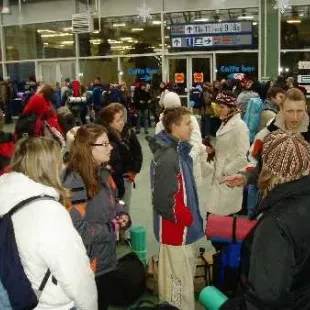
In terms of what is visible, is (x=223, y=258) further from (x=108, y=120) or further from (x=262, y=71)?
(x=262, y=71)

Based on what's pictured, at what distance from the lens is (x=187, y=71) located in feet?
52.0

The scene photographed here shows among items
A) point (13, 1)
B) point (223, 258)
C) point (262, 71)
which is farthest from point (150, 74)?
point (223, 258)

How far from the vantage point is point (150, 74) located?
1642 centimetres

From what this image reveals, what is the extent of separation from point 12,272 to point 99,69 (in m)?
15.8

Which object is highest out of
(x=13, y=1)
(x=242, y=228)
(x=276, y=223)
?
(x=13, y=1)

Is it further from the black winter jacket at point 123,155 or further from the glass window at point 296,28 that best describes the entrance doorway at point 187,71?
the black winter jacket at point 123,155

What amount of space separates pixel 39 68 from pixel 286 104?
52.2ft

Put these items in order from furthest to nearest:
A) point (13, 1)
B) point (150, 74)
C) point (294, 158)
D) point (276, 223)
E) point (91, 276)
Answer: point (13, 1), point (150, 74), point (91, 276), point (294, 158), point (276, 223)

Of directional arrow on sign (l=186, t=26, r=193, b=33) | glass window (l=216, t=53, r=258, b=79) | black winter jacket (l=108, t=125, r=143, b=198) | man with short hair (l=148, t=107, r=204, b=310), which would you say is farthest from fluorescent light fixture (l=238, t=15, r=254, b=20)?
man with short hair (l=148, t=107, r=204, b=310)

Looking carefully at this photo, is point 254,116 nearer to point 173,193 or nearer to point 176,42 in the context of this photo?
point 173,193

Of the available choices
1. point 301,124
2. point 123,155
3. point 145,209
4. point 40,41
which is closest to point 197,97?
point 40,41

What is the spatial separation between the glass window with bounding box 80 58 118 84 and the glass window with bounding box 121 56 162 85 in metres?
0.37

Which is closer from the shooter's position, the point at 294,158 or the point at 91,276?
the point at 294,158

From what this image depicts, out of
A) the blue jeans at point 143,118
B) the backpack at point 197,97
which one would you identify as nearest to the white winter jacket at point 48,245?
the blue jeans at point 143,118
